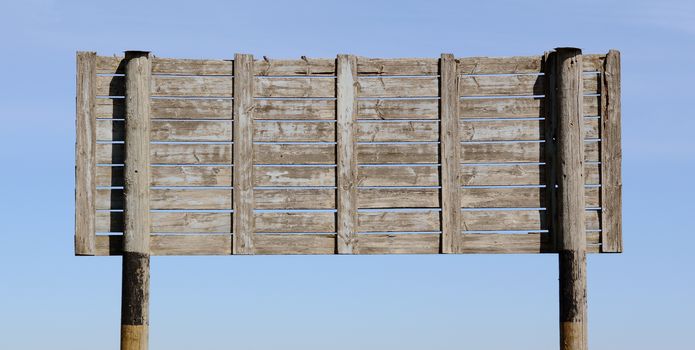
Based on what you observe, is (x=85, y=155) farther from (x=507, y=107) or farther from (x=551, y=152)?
(x=551, y=152)

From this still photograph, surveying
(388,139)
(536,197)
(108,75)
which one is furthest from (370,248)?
(108,75)

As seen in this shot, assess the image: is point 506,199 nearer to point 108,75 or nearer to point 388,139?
point 388,139

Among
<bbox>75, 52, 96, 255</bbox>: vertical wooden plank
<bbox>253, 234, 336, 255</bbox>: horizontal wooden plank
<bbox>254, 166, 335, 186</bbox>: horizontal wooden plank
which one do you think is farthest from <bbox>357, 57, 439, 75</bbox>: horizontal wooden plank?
<bbox>75, 52, 96, 255</bbox>: vertical wooden plank

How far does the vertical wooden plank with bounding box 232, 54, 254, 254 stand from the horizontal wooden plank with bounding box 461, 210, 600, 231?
2.53 meters

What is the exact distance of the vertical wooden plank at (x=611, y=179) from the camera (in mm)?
12195

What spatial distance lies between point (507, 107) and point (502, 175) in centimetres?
81

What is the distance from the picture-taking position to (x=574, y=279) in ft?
39.2

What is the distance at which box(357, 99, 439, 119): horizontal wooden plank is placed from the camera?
12227mm

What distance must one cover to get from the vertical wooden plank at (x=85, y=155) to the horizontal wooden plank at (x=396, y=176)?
3.15 meters

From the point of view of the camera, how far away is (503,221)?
1220cm

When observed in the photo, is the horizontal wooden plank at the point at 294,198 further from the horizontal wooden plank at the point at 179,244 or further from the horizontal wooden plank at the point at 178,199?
the horizontal wooden plank at the point at 179,244

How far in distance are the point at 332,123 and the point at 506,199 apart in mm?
2242

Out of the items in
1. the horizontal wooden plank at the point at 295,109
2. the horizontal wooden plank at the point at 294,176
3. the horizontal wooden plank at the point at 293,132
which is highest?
the horizontal wooden plank at the point at 295,109

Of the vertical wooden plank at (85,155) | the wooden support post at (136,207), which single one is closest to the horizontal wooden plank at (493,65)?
the wooden support post at (136,207)
